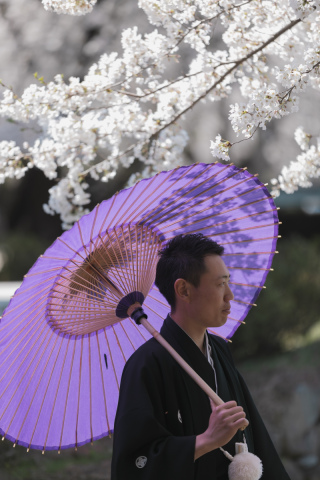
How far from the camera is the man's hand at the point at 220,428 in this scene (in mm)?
1903

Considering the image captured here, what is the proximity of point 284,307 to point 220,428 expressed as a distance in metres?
6.29

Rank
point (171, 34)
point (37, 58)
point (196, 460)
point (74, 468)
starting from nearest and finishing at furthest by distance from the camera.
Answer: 1. point (196, 460)
2. point (171, 34)
3. point (74, 468)
4. point (37, 58)

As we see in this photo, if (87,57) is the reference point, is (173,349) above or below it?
below

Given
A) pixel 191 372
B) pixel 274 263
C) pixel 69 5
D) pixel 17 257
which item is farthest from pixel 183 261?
pixel 17 257

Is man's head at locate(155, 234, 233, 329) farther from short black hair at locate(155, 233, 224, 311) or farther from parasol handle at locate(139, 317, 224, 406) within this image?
parasol handle at locate(139, 317, 224, 406)

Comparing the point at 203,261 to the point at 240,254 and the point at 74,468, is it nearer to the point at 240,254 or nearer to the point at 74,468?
the point at 240,254

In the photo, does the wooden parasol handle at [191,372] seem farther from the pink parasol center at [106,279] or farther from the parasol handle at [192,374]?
the pink parasol center at [106,279]

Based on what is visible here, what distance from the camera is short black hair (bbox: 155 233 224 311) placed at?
2.16 meters

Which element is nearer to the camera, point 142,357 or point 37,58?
point 142,357

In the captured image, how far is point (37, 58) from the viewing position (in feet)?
29.5

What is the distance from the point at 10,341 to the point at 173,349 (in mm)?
669

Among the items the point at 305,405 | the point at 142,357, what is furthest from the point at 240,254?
the point at 305,405

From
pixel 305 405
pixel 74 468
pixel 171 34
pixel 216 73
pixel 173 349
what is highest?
pixel 171 34

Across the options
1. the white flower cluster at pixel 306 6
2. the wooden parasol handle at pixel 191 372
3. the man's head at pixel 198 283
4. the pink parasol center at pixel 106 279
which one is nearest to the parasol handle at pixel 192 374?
the wooden parasol handle at pixel 191 372
